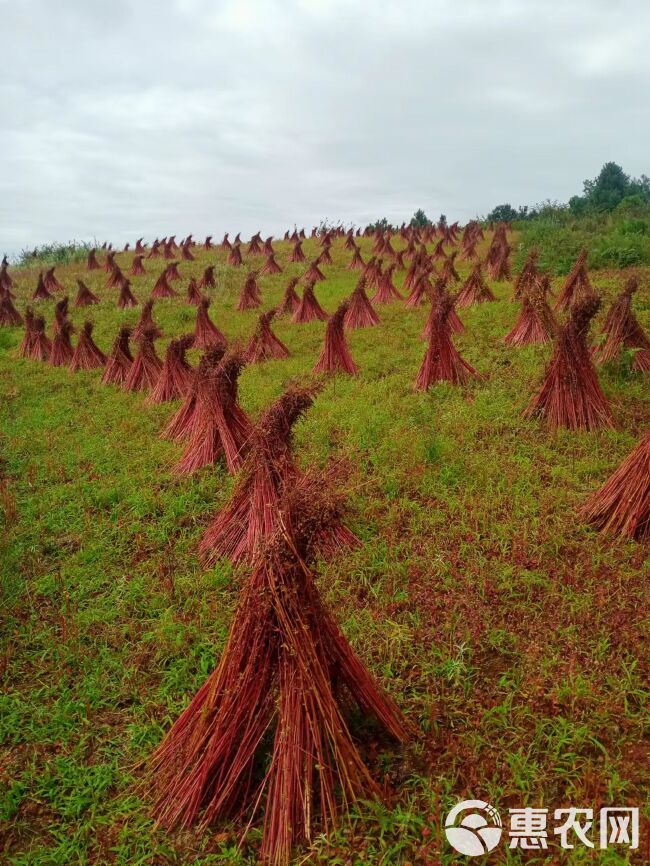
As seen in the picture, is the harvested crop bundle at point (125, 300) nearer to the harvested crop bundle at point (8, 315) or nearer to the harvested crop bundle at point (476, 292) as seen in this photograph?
the harvested crop bundle at point (8, 315)

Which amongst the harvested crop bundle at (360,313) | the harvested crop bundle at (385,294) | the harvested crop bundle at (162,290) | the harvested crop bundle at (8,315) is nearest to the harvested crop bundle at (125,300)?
the harvested crop bundle at (162,290)

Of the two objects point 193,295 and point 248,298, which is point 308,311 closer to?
point 248,298

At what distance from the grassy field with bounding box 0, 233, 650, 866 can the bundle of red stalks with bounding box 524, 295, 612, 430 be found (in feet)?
1.08

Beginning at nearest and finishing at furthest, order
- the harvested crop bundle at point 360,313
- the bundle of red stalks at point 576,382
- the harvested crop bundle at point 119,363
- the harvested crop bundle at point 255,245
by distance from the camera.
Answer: the bundle of red stalks at point 576,382, the harvested crop bundle at point 119,363, the harvested crop bundle at point 360,313, the harvested crop bundle at point 255,245

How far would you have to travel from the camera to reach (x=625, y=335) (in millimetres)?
8094

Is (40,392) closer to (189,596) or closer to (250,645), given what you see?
(189,596)

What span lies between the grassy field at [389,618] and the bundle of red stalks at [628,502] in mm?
173

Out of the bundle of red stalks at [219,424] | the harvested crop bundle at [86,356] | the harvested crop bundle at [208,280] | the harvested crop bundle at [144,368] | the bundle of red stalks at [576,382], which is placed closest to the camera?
the bundle of red stalks at [219,424]

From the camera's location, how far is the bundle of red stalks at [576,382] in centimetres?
632

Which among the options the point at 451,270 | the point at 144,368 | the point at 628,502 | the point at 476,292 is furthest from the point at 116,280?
the point at 628,502

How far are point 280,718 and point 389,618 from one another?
143 cm

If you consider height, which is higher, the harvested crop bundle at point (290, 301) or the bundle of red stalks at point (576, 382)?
the harvested crop bundle at point (290, 301)

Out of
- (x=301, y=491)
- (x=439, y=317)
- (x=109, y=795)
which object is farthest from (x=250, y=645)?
(x=439, y=317)

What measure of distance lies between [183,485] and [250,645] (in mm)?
3564
